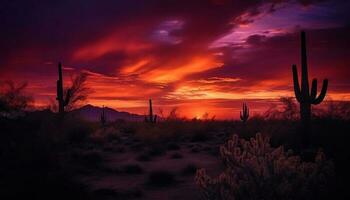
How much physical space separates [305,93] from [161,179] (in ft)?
26.7

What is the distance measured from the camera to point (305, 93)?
17297 millimetres

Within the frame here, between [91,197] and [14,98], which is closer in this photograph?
[91,197]

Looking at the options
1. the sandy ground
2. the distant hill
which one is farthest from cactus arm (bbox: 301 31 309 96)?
the distant hill

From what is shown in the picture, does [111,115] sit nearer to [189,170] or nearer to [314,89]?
[314,89]

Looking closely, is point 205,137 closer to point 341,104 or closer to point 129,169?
point 341,104

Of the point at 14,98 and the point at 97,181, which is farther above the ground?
the point at 14,98

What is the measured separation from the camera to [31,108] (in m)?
22.2

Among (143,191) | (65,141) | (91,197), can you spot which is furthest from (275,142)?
(65,141)

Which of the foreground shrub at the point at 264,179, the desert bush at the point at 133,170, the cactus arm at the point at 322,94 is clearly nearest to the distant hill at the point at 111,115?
the cactus arm at the point at 322,94

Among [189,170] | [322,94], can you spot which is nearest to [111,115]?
[322,94]

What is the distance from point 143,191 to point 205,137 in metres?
15.7

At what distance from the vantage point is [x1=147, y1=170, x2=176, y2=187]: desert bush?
492 inches

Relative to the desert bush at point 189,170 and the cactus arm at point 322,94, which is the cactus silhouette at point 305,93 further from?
the desert bush at point 189,170

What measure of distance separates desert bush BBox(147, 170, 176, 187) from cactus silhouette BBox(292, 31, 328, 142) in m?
6.93
